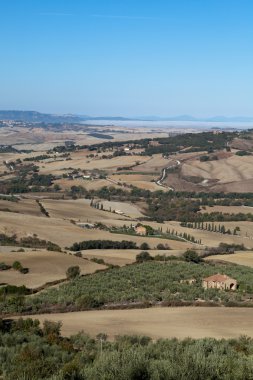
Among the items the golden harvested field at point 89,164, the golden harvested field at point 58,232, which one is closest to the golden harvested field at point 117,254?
the golden harvested field at point 58,232

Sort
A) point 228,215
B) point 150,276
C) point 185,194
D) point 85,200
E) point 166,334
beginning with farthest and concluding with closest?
point 185,194
point 85,200
point 228,215
point 150,276
point 166,334

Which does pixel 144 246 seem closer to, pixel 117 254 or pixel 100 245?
pixel 100 245

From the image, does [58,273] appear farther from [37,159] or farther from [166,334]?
[37,159]

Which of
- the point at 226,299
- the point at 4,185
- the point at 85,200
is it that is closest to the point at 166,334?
the point at 226,299

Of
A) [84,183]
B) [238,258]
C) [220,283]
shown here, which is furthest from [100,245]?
[84,183]

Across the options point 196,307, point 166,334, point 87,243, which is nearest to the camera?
point 166,334

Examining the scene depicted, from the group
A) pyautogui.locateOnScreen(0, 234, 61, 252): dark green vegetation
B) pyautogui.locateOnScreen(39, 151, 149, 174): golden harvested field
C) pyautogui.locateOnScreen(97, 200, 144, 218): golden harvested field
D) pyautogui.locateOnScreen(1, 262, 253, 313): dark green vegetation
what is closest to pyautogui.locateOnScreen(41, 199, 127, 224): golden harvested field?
pyautogui.locateOnScreen(97, 200, 144, 218): golden harvested field
